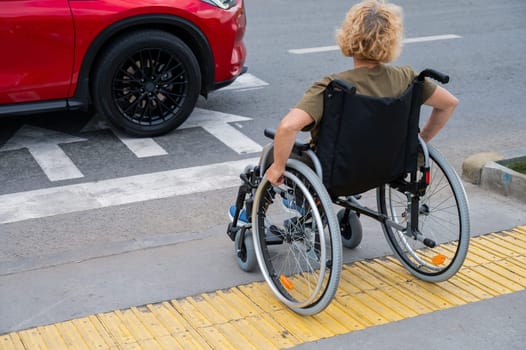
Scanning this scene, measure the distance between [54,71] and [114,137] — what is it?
82 centimetres

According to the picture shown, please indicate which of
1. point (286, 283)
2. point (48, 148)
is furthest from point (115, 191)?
point (286, 283)

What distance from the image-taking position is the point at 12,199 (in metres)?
6.07

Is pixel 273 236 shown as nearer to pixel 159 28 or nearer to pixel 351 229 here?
pixel 351 229

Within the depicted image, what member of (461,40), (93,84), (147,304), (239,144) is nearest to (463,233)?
(147,304)

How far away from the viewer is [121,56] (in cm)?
702

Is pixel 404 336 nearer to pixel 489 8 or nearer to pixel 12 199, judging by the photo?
pixel 12 199

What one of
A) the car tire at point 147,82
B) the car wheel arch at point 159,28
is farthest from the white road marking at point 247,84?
the car tire at point 147,82

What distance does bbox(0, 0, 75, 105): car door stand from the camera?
6574 millimetres

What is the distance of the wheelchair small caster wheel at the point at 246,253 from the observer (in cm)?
476

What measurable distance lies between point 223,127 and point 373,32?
367 cm

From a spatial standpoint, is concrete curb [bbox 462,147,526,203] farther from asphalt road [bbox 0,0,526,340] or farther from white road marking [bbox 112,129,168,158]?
white road marking [bbox 112,129,168,158]

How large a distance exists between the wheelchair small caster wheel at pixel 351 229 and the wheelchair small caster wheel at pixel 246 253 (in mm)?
624

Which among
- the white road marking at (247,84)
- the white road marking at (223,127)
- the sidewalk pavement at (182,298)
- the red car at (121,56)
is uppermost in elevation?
the red car at (121,56)

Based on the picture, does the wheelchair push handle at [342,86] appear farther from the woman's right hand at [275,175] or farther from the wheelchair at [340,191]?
the woman's right hand at [275,175]
